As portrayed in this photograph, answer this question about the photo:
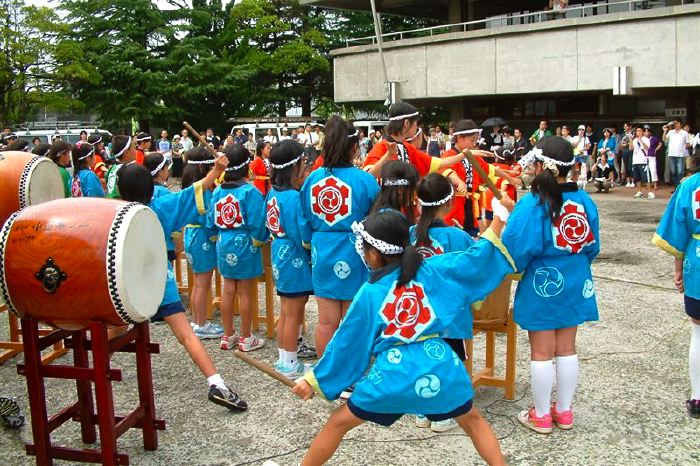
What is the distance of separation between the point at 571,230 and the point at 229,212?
2587 mm

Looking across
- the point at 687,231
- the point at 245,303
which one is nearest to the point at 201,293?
the point at 245,303

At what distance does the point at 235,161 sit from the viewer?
534cm

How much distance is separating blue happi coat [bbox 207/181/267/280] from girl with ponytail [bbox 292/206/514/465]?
244 cm

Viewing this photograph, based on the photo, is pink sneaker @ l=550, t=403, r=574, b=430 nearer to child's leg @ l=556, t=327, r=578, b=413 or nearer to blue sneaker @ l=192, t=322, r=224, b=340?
child's leg @ l=556, t=327, r=578, b=413

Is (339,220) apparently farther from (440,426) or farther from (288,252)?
(440,426)

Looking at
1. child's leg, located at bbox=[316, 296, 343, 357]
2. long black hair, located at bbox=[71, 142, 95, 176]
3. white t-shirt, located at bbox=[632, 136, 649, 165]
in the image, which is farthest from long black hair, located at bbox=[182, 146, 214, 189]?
white t-shirt, located at bbox=[632, 136, 649, 165]

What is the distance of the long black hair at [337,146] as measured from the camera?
4.39 metres

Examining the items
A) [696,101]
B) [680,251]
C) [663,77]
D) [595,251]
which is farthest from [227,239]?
[696,101]

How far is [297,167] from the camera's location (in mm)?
5027

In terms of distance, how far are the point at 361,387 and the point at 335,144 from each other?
1.90 meters

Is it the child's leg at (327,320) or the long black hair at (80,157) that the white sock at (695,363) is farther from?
the long black hair at (80,157)

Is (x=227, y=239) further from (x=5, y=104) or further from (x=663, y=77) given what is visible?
(x=5, y=104)

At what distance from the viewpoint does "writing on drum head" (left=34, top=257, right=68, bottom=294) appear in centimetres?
320

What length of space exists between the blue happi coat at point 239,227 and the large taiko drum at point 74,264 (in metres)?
1.93
